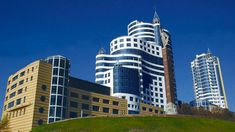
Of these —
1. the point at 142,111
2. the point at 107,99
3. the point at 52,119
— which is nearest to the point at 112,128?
the point at 52,119

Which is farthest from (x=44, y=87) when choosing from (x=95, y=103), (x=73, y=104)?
(x=95, y=103)

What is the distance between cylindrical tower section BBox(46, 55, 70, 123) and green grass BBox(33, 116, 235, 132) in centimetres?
2979

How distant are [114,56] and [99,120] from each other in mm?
116324

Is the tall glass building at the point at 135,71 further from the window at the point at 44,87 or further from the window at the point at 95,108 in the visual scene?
the window at the point at 44,87

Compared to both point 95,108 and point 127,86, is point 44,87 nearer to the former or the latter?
point 95,108

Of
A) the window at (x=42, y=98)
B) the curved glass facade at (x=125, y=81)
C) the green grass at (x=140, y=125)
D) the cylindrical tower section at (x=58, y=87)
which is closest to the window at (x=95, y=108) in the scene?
the cylindrical tower section at (x=58, y=87)

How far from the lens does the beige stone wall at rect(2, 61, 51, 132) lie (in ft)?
314

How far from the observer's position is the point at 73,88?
390 feet

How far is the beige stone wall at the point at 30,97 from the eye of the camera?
314 feet

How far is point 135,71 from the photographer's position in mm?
158125

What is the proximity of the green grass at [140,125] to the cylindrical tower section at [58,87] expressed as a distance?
29.8m

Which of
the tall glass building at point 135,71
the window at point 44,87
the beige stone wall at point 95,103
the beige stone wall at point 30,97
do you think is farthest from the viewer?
the tall glass building at point 135,71

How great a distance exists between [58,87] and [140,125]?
4833 centimetres

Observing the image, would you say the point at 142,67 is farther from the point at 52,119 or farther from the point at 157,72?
the point at 52,119
